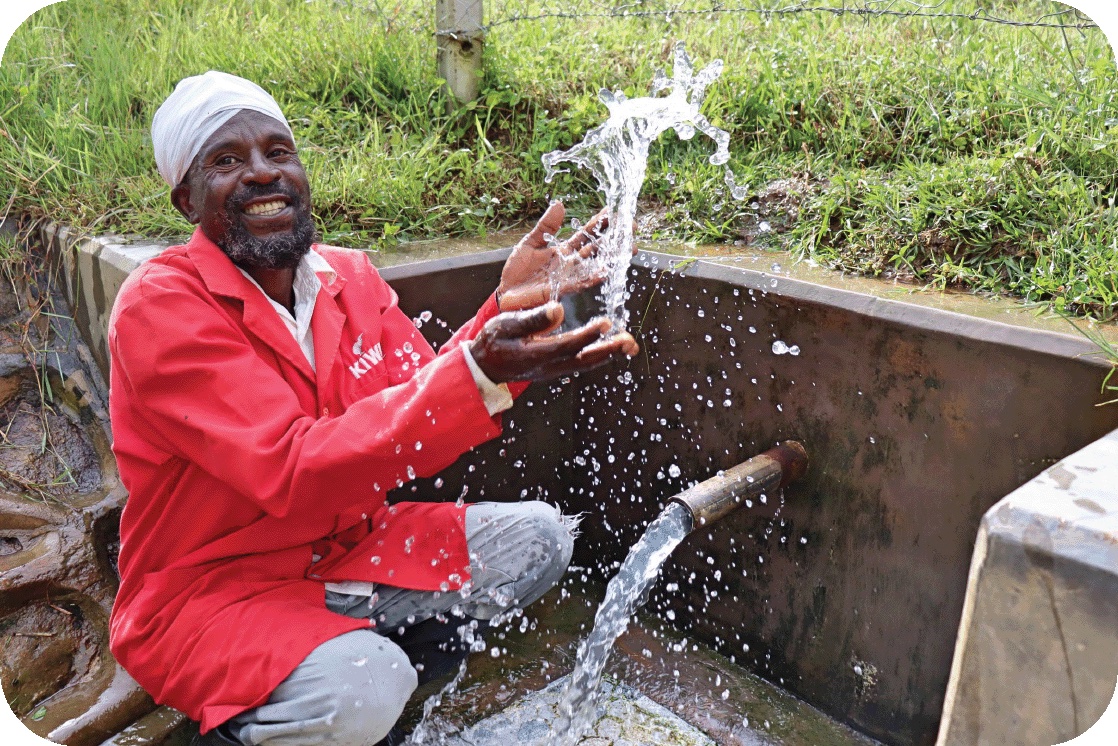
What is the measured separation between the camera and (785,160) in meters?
3.35

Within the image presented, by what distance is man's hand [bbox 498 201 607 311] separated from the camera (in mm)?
2188

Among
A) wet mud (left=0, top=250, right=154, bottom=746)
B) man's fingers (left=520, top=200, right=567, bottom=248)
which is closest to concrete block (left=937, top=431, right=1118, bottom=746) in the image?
man's fingers (left=520, top=200, right=567, bottom=248)

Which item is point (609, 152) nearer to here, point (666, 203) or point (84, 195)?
point (666, 203)

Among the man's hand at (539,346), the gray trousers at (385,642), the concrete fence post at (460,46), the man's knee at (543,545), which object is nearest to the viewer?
the man's hand at (539,346)

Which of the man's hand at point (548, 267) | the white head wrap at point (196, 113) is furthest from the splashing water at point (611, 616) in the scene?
the white head wrap at point (196, 113)

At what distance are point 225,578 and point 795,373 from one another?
152 cm

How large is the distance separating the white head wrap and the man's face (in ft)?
0.06

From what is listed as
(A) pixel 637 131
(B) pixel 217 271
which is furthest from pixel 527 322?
(A) pixel 637 131

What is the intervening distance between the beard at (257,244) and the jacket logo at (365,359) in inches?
10.1

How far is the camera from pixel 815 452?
2529 millimetres

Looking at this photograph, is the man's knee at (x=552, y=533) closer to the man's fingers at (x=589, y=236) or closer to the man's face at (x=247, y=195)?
the man's fingers at (x=589, y=236)

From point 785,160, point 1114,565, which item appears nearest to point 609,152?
point 785,160

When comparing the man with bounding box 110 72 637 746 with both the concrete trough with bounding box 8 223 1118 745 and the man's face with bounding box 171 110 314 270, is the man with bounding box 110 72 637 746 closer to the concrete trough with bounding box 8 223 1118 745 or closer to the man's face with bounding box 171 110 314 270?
the man's face with bounding box 171 110 314 270

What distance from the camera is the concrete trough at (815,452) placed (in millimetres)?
2105
